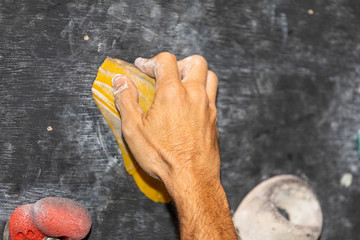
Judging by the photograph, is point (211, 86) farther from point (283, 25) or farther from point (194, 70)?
point (283, 25)

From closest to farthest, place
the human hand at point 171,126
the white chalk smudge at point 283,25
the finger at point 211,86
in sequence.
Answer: the human hand at point 171,126 → the finger at point 211,86 → the white chalk smudge at point 283,25

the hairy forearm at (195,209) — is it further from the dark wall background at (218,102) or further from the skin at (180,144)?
the dark wall background at (218,102)

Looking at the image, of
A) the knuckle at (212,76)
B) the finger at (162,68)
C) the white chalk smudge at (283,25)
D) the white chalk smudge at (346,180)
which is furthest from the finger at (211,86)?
the white chalk smudge at (346,180)

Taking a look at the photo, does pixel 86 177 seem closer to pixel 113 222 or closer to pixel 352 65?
pixel 113 222

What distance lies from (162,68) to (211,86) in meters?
0.14

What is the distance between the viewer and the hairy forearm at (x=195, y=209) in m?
0.74

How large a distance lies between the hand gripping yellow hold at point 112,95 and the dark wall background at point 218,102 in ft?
0.06

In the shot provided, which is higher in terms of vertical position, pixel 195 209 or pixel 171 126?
pixel 171 126

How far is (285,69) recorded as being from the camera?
1.01m

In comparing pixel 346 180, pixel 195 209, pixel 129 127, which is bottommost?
pixel 346 180

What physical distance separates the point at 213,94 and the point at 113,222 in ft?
1.21

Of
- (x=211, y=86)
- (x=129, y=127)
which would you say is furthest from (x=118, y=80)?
(x=211, y=86)

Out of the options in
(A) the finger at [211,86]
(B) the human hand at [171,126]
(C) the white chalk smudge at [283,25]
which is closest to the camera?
(B) the human hand at [171,126]

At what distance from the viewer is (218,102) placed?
944mm
